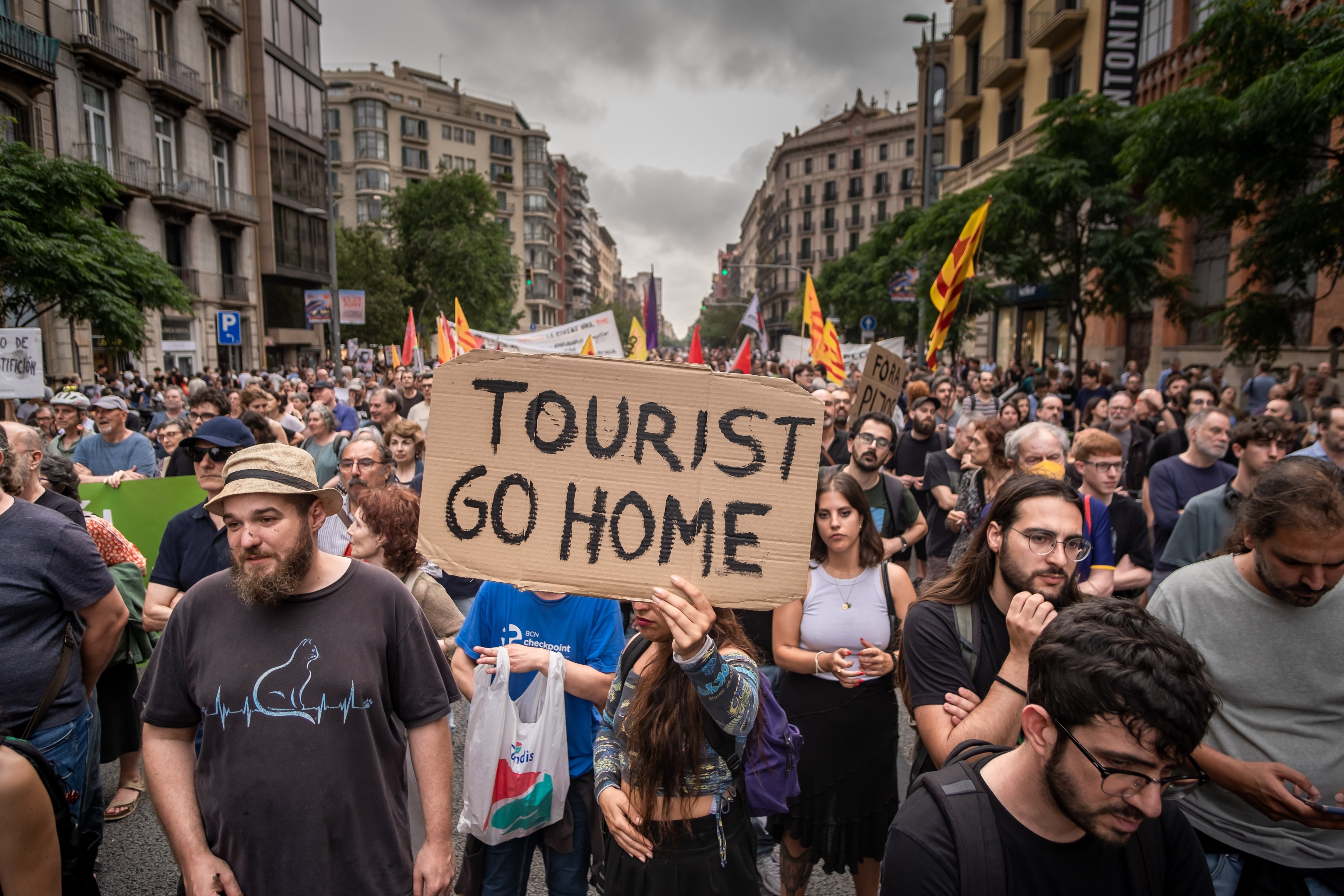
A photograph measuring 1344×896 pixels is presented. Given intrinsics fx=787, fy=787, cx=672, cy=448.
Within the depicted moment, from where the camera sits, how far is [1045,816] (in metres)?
1.52

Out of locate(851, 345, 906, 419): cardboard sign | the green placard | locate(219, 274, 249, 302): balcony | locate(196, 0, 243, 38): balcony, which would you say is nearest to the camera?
the green placard

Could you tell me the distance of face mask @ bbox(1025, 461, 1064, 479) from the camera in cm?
407

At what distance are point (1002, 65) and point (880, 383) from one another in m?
26.0

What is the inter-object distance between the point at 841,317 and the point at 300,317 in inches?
1049

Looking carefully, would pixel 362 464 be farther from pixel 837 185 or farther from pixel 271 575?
pixel 837 185

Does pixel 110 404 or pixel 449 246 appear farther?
pixel 449 246

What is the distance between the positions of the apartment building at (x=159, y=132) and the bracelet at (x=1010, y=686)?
21.3 meters

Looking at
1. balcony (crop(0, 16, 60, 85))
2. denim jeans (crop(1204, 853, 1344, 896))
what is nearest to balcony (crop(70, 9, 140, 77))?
balcony (crop(0, 16, 60, 85))

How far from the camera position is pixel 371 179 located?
71688 mm

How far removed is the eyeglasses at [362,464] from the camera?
4.74m

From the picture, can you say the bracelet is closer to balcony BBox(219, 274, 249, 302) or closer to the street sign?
the street sign

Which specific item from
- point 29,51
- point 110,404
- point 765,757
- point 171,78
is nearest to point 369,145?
point 171,78

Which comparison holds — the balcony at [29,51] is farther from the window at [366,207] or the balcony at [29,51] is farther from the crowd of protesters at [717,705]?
the window at [366,207]

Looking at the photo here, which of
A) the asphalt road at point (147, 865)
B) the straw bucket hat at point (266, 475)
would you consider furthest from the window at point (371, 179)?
the straw bucket hat at point (266, 475)
